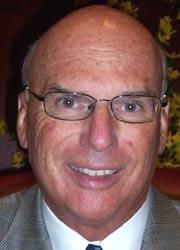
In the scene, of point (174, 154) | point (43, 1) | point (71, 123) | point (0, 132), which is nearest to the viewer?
point (71, 123)

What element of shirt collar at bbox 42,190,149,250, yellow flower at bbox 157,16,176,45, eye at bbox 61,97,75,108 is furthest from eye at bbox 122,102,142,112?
yellow flower at bbox 157,16,176,45

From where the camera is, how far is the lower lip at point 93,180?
4.34ft

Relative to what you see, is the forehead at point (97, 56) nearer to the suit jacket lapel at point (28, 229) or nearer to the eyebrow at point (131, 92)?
the eyebrow at point (131, 92)

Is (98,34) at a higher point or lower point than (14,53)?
higher

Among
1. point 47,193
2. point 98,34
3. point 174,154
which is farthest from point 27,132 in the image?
point 174,154

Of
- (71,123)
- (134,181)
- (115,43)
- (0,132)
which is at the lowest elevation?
(0,132)

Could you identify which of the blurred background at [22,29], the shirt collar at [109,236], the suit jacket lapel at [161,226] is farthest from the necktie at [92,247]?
the blurred background at [22,29]

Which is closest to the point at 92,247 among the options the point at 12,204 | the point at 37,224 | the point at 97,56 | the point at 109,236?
the point at 109,236

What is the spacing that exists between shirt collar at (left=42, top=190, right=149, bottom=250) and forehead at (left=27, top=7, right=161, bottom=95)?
33cm

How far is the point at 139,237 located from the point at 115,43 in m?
0.48

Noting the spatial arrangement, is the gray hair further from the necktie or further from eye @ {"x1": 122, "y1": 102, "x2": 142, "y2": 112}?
the necktie

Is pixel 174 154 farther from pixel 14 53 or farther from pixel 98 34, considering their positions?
pixel 14 53

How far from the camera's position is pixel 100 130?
1.27 m

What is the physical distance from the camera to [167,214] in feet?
4.99
